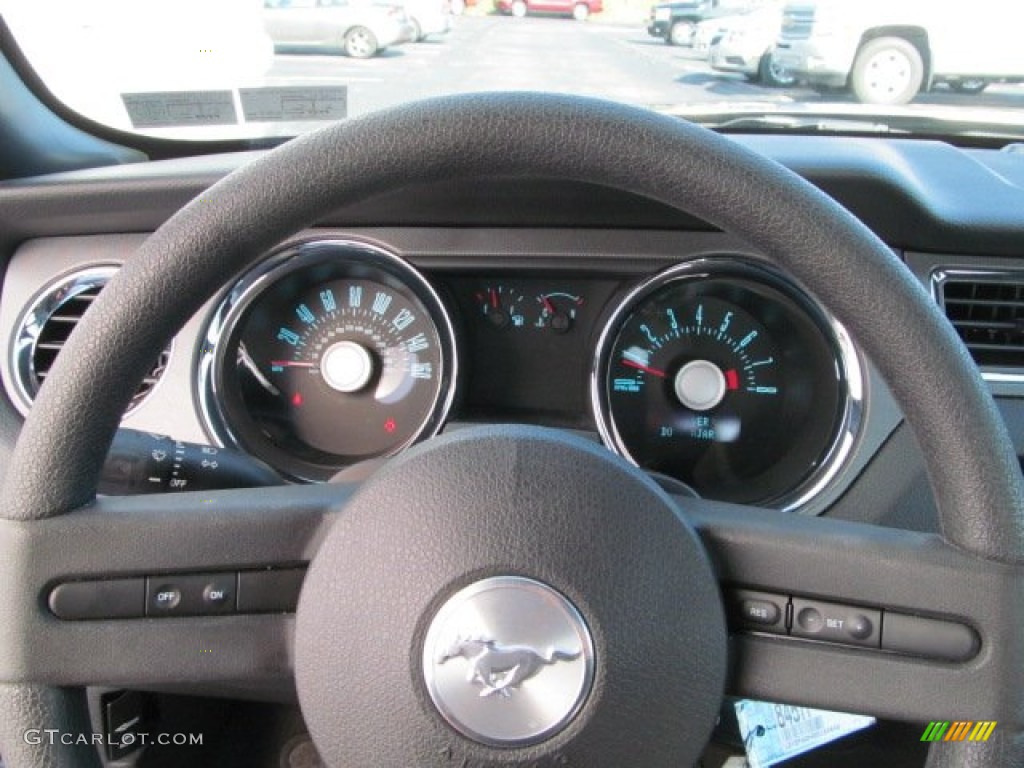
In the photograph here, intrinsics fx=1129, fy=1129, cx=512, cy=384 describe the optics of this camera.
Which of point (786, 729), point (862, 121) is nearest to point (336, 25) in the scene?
point (862, 121)

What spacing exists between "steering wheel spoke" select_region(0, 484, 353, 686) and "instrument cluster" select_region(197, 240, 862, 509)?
896mm

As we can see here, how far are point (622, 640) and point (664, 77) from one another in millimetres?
1947

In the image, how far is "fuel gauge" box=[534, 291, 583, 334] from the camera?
7.38 ft

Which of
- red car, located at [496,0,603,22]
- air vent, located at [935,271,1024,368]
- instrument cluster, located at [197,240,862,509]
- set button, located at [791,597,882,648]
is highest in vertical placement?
red car, located at [496,0,603,22]

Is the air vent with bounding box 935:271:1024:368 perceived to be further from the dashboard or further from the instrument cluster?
the instrument cluster

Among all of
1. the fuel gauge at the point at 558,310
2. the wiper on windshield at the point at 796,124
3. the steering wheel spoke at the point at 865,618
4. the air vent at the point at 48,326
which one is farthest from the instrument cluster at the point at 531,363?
the steering wheel spoke at the point at 865,618

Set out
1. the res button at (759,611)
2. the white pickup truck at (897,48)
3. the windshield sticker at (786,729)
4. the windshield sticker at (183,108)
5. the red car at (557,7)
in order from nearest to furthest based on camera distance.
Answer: the res button at (759,611), the windshield sticker at (786,729), the windshield sticker at (183,108), the white pickup truck at (897,48), the red car at (557,7)

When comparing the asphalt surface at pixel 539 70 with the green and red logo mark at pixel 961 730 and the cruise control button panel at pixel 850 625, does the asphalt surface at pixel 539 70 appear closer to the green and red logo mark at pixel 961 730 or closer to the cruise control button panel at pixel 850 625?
the cruise control button panel at pixel 850 625

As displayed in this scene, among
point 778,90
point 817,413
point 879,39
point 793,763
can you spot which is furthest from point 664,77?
point 793,763

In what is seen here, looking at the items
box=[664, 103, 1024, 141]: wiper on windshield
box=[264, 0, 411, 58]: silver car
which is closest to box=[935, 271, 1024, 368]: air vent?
box=[664, 103, 1024, 141]: wiper on windshield

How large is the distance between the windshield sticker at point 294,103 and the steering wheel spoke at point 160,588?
4.21ft

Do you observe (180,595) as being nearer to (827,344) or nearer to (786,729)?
(786,729)

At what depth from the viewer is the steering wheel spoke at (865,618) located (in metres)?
1.17

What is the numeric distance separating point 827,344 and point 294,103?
1.18m
